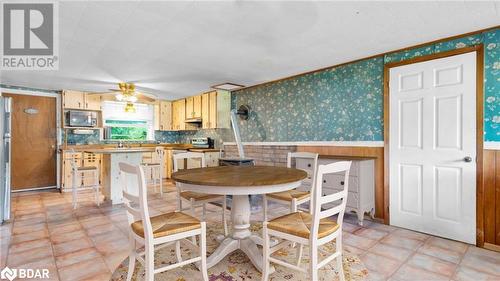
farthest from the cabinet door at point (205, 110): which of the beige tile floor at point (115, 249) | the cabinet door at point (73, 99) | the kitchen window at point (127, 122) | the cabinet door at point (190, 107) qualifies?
the beige tile floor at point (115, 249)

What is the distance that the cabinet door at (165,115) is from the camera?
24.2 feet

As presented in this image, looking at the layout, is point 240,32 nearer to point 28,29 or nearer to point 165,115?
point 28,29

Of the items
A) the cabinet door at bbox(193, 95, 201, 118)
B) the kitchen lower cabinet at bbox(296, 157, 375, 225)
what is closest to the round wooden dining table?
the kitchen lower cabinet at bbox(296, 157, 375, 225)

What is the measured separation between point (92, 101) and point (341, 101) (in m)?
5.50

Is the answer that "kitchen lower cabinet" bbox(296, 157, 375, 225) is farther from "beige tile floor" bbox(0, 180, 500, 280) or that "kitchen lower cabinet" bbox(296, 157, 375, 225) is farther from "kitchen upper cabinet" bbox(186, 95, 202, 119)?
"kitchen upper cabinet" bbox(186, 95, 202, 119)

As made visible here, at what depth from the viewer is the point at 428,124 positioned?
9.97ft

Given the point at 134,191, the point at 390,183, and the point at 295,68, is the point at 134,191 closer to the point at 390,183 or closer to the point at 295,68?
the point at 295,68

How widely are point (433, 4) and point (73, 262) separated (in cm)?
387

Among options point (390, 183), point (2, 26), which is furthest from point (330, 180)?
point (2, 26)

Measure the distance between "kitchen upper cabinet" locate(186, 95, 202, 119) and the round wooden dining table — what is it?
429cm

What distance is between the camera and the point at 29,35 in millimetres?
2770

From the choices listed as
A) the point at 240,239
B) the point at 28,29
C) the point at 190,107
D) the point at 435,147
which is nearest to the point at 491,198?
the point at 435,147

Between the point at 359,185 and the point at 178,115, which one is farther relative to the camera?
the point at 178,115

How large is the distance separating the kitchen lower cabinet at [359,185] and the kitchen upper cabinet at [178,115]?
4.58m
